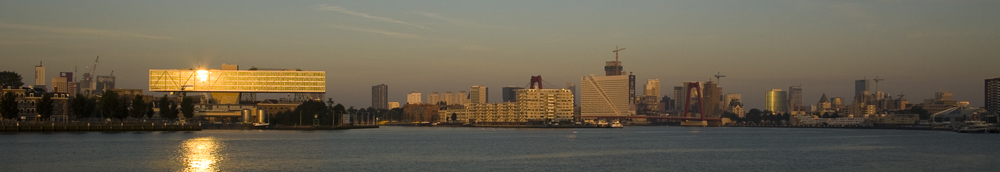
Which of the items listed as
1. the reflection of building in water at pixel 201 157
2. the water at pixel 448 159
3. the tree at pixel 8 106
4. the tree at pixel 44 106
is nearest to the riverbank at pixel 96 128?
the tree at pixel 44 106

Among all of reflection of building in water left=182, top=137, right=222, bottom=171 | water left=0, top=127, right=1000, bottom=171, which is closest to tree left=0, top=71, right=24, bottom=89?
water left=0, top=127, right=1000, bottom=171

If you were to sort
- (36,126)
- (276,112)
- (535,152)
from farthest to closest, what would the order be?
(276,112)
(36,126)
(535,152)

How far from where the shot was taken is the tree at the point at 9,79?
130 m

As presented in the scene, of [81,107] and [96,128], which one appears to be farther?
[81,107]

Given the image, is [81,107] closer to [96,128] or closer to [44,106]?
[96,128]

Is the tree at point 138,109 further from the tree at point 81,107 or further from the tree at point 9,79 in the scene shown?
the tree at point 9,79

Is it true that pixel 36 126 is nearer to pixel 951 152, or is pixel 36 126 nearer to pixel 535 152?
pixel 535 152

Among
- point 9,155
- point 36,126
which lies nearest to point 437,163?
point 9,155

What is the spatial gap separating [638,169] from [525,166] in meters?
6.33

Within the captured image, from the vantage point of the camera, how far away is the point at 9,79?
5167 inches

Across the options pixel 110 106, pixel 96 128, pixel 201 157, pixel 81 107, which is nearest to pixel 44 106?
pixel 81 107

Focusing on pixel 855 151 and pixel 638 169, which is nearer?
pixel 638 169

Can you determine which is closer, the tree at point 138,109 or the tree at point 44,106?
the tree at point 44,106

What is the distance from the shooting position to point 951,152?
75.9m
